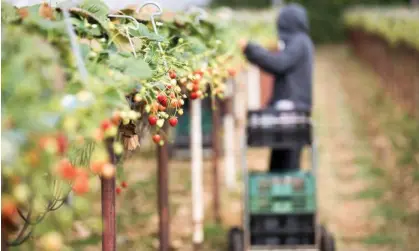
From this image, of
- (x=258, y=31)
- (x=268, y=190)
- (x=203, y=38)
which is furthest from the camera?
(x=258, y=31)

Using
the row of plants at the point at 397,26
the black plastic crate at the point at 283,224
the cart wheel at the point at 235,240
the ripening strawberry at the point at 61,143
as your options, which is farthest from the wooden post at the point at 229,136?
the ripening strawberry at the point at 61,143

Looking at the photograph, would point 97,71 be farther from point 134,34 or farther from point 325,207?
point 325,207

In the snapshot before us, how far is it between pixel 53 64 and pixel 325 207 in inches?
265

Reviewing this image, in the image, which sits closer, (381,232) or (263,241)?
(263,241)

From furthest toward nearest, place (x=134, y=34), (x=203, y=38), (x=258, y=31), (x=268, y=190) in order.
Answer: (x=258, y=31)
(x=268, y=190)
(x=203, y=38)
(x=134, y=34)

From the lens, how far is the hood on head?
7207 millimetres

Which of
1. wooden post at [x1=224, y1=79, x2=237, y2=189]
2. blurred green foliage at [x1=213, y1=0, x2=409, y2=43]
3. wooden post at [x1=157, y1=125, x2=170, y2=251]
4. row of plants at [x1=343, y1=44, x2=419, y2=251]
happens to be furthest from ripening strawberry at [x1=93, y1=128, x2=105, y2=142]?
blurred green foliage at [x1=213, y1=0, x2=409, y2=43]

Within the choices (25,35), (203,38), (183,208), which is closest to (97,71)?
(25,35)

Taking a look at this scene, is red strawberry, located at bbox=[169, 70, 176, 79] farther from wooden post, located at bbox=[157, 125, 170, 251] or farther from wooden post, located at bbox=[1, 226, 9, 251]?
wooden post, located at bbox=[157, 125, 170, 251]

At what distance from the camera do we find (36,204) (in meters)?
2.40

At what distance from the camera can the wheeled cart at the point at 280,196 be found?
616 centimetres

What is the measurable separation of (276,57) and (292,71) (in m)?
0.20

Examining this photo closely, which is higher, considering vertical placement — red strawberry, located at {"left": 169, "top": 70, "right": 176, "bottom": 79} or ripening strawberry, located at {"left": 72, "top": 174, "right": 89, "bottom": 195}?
red strawberry, located at {"left": 169, "top": 70, "right": 176, "bottom": 79}

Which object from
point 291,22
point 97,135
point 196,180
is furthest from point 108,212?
point 291,22
